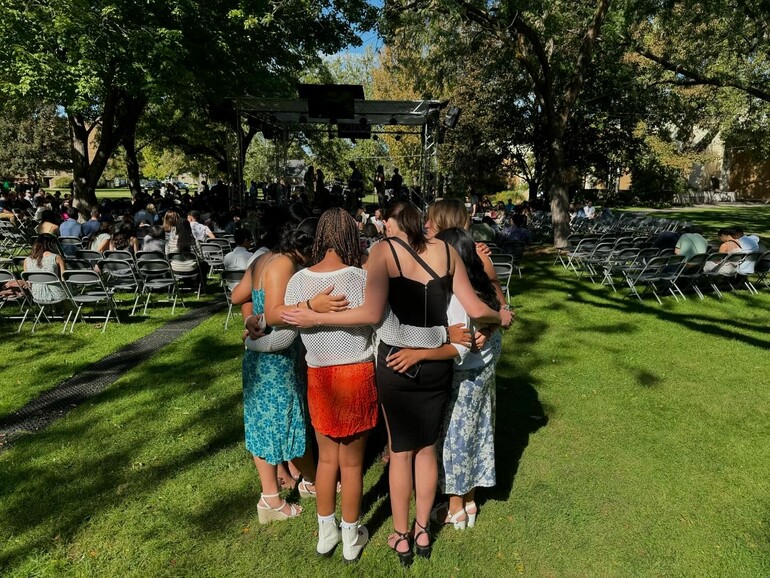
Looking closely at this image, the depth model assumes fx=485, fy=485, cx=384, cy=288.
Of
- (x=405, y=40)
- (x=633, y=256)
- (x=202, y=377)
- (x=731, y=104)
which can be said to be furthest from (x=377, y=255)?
(x=731, y=104)

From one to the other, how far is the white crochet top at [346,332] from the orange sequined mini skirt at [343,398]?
0.05 m

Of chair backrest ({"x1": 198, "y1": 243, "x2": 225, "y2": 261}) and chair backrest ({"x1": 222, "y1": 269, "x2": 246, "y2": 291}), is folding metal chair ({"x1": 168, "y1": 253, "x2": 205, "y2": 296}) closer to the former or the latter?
chair backrest ({"x1": 198, "y1": 243, "x2": 225, "y2": 261})

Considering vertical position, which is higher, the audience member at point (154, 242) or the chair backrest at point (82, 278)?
the audience member at point (154, 242)

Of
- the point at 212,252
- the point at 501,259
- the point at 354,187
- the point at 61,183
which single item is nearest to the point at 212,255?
the point at 212,252

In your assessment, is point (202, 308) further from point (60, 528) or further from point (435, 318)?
point (435, 318)

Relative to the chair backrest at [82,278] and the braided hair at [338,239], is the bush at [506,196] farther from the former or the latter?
the braided hair at [338,239]

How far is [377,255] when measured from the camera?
218 cm

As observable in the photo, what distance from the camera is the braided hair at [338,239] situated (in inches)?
89.2

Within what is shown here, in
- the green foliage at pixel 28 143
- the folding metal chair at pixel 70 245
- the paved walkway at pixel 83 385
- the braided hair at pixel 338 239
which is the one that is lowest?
the paved walkway at pixel 83 385

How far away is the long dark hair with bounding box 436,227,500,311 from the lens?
250cm

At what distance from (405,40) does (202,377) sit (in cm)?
886

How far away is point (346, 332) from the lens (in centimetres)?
223

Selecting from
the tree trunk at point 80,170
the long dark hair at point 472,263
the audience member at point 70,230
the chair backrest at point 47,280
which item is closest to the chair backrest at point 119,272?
the chair backrest at point 47,280

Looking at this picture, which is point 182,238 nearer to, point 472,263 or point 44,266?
point 44,266
